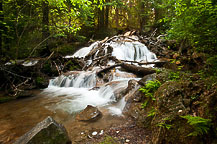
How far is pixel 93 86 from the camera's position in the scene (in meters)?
7.16

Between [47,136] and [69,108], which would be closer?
[47,136]

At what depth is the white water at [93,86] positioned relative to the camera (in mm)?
4824

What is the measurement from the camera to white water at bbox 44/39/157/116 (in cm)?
482

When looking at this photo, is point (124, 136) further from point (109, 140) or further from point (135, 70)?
point (135, 70)

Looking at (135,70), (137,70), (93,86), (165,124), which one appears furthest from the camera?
(93,86)

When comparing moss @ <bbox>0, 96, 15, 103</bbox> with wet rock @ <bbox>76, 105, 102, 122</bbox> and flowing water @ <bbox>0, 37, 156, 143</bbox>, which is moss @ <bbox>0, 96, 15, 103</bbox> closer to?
flowing water @ <bbox>0, 37, 156, 143</bbox>

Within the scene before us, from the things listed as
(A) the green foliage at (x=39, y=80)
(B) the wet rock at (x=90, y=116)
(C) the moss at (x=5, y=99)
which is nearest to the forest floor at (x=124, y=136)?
(B) the wet rock at (x=90, y=116)

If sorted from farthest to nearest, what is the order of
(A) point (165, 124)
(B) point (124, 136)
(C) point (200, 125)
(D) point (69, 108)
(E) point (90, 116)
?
(D) point (69, 108) → (E) point (90, 116) → (B) point (124, 136) → (A) point (165, 124) → (C) point (200, 125)

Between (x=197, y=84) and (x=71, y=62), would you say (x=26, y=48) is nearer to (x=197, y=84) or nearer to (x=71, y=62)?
(x=71, y=62)

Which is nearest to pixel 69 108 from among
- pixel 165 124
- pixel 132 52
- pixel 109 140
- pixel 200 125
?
pixel 109 140

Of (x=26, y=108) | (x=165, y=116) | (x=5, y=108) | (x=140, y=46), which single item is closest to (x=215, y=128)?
(x=165, y=116)

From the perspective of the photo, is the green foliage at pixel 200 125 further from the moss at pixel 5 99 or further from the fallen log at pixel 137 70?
the moss at pixel 5 99

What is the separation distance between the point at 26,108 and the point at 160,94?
4.82 meters

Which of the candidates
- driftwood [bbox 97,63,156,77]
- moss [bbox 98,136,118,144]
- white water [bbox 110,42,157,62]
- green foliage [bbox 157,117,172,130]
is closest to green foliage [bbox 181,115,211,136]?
green foliage [bbox 157,117,172,130]
